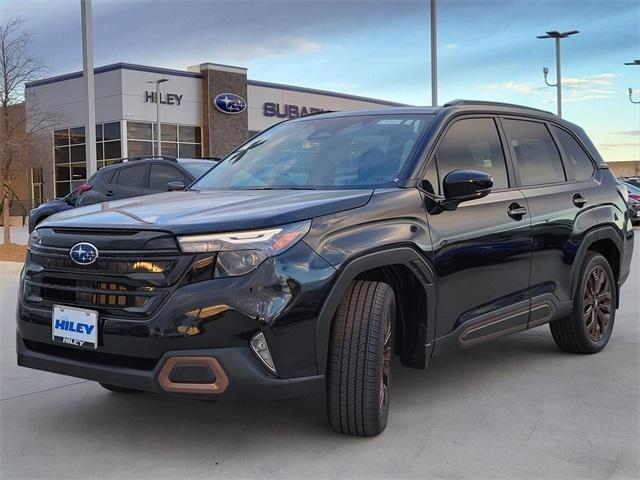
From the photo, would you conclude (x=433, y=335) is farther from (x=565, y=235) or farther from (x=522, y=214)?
(x=565, y=235)

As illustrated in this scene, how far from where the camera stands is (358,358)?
3473 mm

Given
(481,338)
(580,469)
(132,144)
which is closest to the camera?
(580,469)

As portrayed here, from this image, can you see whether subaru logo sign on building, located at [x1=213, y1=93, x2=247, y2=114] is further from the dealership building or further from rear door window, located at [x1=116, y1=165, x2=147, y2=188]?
rear door window, located at [x1=116, y1=165, x2=147, y2=188]

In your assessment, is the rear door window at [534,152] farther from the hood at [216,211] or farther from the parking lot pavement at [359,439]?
the hood at [216,211]

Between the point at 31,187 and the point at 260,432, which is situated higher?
→ the point at 31,187

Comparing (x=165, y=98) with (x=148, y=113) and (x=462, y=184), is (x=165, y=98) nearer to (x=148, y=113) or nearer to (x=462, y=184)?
Answer: (x=148, y=113)

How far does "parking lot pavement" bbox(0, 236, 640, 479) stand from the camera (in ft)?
11.2

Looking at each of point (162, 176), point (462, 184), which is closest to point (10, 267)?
point (162, 176)

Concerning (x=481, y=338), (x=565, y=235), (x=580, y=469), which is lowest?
→ (x=580, y=469)

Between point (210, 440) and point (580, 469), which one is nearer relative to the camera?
point (580, 469)

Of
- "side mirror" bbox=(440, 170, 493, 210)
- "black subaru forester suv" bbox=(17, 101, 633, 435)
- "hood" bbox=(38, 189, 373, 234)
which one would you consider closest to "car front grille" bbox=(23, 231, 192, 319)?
"black subaru forester suv" bbox=(17, 101, 633, 435)

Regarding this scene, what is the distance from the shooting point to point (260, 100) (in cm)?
4275

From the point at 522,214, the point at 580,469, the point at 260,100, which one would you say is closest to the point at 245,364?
the point at 580,469

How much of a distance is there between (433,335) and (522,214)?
4.08ft
